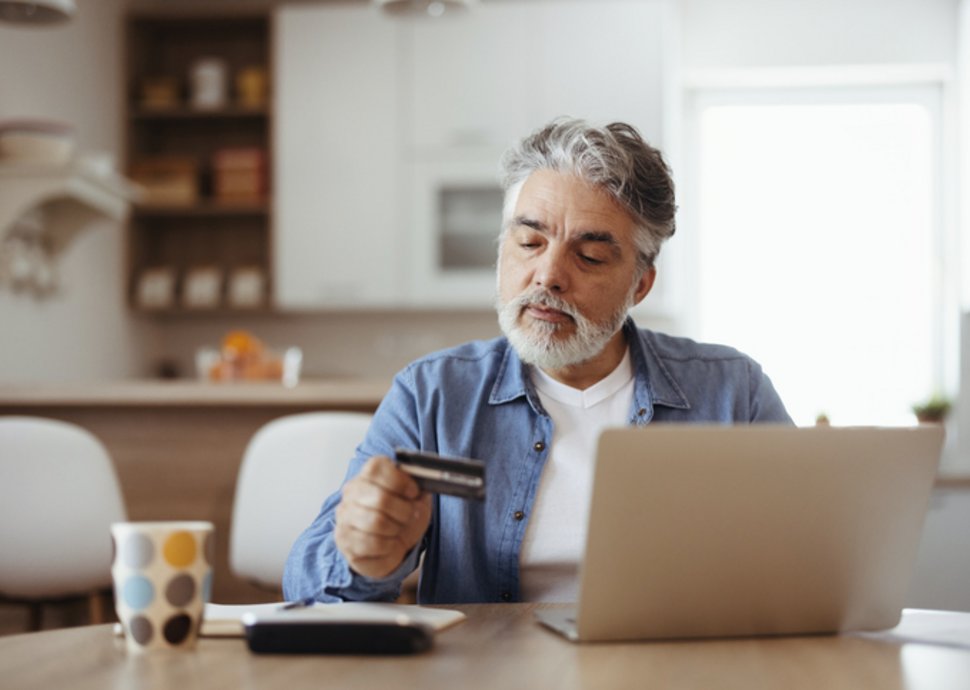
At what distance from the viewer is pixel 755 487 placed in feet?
3.12

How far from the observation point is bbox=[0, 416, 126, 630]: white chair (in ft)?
6.81

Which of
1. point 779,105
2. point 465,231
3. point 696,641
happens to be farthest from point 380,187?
point 696,641

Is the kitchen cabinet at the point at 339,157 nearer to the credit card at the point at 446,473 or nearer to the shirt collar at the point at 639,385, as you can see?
the shirt collar at the point at 639,385

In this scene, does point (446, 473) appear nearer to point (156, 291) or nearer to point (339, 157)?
point (339, 157)

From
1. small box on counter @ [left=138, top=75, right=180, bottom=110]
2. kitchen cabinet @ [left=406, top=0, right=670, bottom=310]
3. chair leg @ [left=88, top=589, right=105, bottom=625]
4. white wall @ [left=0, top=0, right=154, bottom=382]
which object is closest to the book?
chair leg @ [left=88, top=589, right=105, bottom=625]

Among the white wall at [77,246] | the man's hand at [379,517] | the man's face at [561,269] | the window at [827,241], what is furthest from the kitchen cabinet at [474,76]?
the man's hand at [379,517]

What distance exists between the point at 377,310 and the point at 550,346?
317cm

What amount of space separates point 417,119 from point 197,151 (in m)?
1.05

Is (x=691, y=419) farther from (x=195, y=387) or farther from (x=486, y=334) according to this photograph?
(x=486, y=334)

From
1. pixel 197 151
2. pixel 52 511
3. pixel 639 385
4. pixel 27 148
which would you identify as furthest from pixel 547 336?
pixel 197 151

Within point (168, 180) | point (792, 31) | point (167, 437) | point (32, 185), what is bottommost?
point (167, 437)

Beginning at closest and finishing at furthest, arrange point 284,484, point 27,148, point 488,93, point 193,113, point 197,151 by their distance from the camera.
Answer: point 284,484 → point 27,148 → point 488,93 → point 193,113 → point 197,151

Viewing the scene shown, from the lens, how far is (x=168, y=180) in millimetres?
4535

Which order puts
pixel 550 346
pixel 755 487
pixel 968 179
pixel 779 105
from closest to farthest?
pixel 755 487, pixel 550 346, pixel 968 179, pixel 779 105
